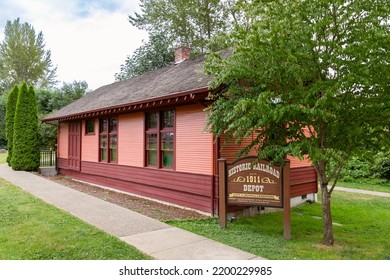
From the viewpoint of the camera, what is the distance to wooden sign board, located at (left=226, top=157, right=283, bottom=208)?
5.61 meters

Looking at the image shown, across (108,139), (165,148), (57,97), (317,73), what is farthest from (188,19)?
(317,73)

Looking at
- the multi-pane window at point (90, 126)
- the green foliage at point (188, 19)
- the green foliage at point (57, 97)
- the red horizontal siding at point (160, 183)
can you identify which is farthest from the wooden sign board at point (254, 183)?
the green foliage at point (57, 97)

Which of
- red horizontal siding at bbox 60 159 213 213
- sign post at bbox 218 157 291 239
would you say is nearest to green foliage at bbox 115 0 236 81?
red horizontal siding at bbox 60 159 213 213

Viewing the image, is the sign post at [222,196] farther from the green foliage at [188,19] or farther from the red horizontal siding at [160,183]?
the green foliage at [188,19]

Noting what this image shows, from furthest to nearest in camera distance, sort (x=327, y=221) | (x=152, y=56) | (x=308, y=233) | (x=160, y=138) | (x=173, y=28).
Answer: (x=173, y=28), (x=152, y=56), (x=160, y=138), (x=308, y=233), (x=327, y=221)

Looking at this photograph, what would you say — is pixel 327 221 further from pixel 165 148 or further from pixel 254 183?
pixel 165 148

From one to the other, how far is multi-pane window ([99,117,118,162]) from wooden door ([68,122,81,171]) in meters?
2.12

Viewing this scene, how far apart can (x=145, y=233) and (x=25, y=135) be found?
13384 mm

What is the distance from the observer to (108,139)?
11.3m

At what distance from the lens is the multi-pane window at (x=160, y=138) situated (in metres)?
8.42

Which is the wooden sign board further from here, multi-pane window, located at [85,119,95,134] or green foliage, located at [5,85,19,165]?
green foliage, located at [5,85,19,165]

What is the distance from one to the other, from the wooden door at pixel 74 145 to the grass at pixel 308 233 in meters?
8.64
